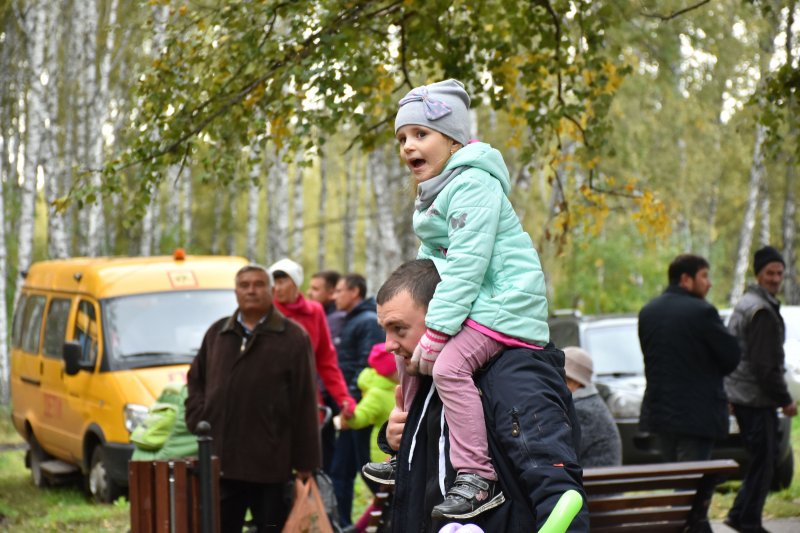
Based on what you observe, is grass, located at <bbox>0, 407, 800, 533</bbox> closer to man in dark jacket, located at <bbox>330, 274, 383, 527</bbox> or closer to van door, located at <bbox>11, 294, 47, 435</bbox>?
van door, located at <bbox>11, 294, 47, 435</bbox>

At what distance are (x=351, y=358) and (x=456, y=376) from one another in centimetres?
699

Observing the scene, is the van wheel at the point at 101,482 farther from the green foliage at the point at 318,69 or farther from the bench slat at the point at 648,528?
the bench slat at the point at 648,528

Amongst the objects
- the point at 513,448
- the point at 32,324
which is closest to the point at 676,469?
the point at 513,448

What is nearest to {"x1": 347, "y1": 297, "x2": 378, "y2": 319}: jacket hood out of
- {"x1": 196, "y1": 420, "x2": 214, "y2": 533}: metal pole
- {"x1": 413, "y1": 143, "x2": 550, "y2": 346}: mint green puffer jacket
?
{"x1": 196, "y1": 420, "x2": 214, "y2": 533}: metal pole

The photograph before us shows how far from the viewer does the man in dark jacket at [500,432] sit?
121 inches

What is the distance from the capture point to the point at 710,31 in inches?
969

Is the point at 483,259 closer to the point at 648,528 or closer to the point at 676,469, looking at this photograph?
the point at 676,469

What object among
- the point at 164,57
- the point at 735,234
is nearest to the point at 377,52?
the point at 164,57

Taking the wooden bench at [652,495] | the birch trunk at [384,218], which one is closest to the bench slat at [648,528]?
the wooden bench at [652,495]

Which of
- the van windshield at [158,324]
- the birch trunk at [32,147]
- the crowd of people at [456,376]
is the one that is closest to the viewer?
the crowd of people at [456,376]

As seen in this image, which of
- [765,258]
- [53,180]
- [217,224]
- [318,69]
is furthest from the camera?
[217,224]

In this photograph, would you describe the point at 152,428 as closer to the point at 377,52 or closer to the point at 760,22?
the point at 377,52

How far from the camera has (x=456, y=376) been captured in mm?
3271

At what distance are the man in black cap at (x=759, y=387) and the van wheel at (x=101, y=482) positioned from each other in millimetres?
5315
